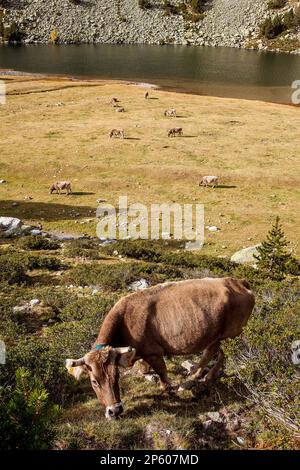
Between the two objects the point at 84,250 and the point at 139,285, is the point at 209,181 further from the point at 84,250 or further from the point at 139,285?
the point at 139,285

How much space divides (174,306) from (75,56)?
124 m

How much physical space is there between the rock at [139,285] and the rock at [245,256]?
24.1ft

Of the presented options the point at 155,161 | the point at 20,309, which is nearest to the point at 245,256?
the point at 20,309

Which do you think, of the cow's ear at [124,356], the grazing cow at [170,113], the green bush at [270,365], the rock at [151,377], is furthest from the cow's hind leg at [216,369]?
the grazing cow at [170,113]

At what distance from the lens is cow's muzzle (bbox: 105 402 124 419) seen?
25.6 feet

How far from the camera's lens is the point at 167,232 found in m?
27.5

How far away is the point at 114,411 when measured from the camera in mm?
7805

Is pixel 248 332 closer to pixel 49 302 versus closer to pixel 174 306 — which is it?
pixel 174 306

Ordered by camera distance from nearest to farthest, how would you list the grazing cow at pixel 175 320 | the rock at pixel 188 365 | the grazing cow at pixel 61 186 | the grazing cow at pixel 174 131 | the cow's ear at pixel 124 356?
the cow's ear at pixel 124 356 < the grazing cow at pixel 175 320 < the rock at pixel 188 365 < the grazing cow at pixel 61 186 < the grazing cow at pixel 174 131

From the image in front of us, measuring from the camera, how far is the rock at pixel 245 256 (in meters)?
22.9

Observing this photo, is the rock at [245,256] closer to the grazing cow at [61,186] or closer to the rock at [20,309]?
the rock at [20,309]

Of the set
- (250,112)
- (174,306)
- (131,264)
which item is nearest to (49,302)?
(131,264)

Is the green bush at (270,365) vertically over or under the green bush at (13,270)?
over

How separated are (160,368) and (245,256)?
1519 centimetres
